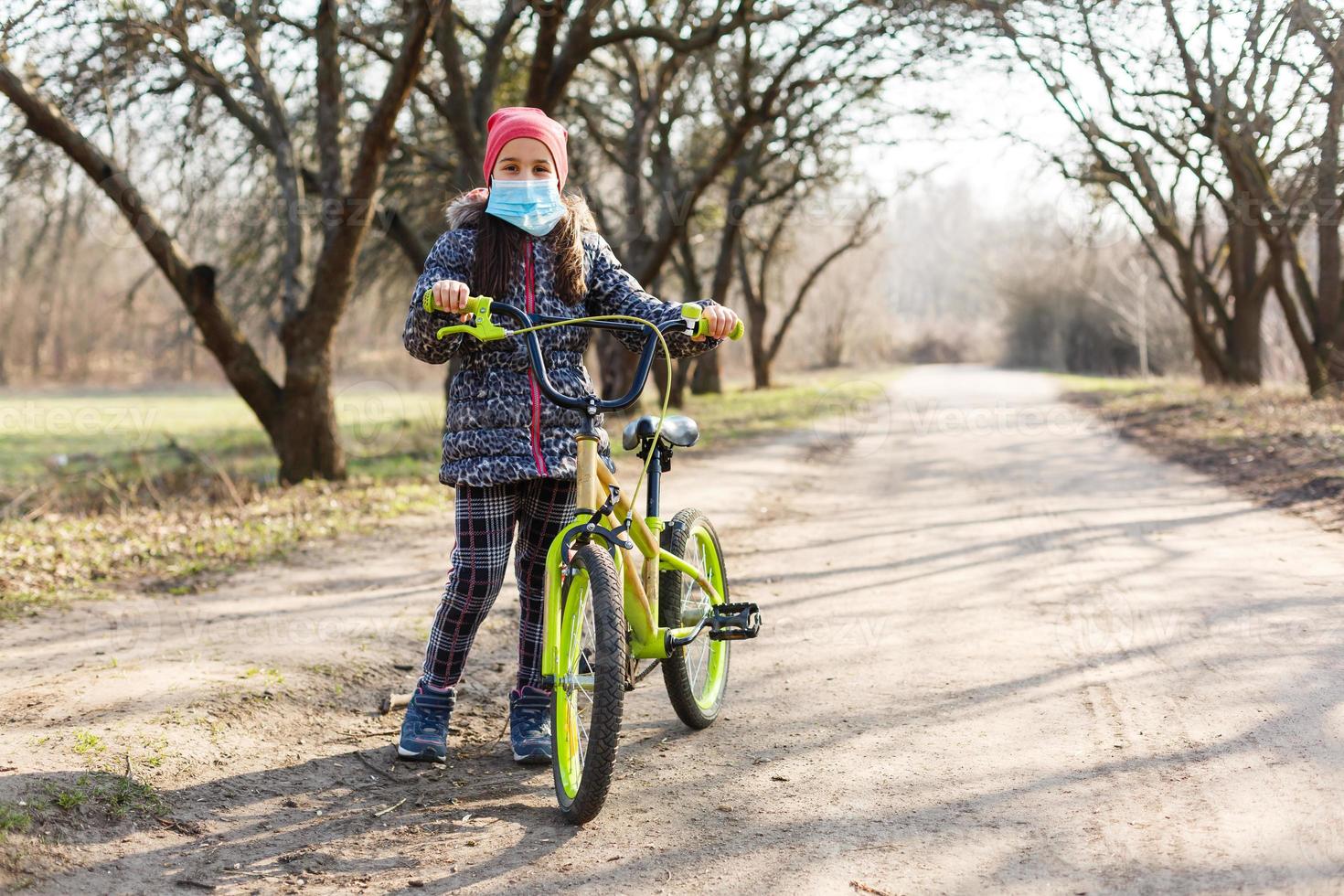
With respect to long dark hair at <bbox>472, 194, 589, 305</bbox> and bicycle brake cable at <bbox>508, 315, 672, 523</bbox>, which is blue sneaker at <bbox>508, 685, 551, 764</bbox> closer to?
bicycle brake cable at <bbox>508, 315, 672, 523</bbox>

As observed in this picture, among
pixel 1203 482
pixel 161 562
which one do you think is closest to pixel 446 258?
pixel 161 562

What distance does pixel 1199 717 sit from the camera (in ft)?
13.2

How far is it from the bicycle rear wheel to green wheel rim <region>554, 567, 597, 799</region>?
15.0 inches

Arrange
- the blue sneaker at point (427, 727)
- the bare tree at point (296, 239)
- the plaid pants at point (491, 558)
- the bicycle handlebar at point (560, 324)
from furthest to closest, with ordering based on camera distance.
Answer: the bare tree at point (296, 239) < the blue sneaker at point (427, 727) < the plaid pants at point (491, 558) < the bicycle handlebar at point (560, 324)

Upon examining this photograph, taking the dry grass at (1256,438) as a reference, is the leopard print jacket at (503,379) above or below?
above

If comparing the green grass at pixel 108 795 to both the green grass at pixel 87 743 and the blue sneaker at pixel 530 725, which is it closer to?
the green grass at pixel 87 743

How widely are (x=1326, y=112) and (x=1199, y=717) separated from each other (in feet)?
38.0

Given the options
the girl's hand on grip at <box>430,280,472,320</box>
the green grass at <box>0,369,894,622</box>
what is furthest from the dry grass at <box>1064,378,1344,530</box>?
the girl's hand on grip at <box>430,280,472,320</box>

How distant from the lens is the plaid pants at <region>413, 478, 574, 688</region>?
12.4ft

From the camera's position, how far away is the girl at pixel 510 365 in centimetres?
368

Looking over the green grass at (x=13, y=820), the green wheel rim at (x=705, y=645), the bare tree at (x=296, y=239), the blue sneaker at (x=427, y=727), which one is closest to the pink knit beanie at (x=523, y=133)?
the green wheel rim at (x=705, y=645)

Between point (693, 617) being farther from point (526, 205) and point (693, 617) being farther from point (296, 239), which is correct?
point (296, 239)

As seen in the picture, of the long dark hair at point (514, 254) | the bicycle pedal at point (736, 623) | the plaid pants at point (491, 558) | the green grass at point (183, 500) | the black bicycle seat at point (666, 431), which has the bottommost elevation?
the green grass at point (183, 500)

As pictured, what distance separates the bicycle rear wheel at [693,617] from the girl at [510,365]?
0.44 metres
